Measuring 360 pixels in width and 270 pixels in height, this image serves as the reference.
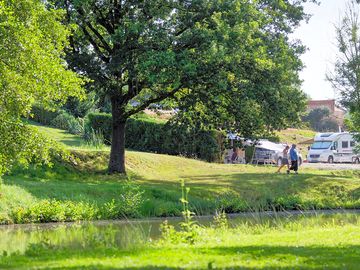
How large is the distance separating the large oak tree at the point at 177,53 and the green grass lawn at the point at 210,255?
473 inches

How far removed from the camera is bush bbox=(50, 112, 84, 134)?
41.2 metres

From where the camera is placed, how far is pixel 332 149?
175ft

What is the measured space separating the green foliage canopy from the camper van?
A: 129 ft

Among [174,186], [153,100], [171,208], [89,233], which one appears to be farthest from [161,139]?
[89,233]

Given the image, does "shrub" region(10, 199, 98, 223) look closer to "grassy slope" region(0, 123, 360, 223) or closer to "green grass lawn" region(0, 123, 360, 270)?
"green grass lawn" region(0, 123, 360, 270)

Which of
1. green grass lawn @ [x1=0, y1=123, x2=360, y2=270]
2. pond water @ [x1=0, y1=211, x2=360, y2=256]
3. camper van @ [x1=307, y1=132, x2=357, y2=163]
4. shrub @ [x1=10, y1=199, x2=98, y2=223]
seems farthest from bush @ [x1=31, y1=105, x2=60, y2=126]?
pond water @ [x1=0, y1=211, x2=360, y2=256]

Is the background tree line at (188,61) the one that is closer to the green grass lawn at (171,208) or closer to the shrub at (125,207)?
the green grass lawn at (171,208)

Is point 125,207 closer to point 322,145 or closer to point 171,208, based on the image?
point 171,208

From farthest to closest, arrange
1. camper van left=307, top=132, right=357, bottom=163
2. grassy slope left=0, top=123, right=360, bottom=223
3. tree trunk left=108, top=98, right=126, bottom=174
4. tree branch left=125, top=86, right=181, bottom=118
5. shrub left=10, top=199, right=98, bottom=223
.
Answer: camper van left=307, top=132, right=357, bottom=163
tree trunk left=108, top=98, right=126, bottom=174
tree branch left=125, top=86, right=181, bottom=118
grassy slope left=0, top=123, right=360, bottom=223
shrub left=10, top=199, right=98, bottom=223

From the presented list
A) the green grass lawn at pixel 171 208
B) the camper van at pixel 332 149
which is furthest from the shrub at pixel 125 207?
the camper van at pixel 332 149

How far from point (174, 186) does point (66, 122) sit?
1842cm

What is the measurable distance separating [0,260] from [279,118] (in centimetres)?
1893

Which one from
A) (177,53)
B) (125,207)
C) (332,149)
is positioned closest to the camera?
(125,207)

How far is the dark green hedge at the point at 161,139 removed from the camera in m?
38.2
